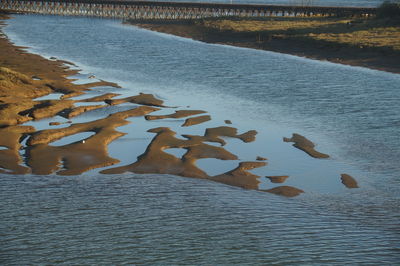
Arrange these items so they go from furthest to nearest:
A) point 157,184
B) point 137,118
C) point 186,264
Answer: point 137,118 → point 157,184 → point 186,264

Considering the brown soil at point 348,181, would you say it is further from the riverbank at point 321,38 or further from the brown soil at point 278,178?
the riverbank at point 321,38

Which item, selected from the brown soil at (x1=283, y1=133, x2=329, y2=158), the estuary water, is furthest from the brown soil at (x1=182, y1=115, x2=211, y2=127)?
the brown soil at (x1=283, y1=133, x2=329, y2=158)

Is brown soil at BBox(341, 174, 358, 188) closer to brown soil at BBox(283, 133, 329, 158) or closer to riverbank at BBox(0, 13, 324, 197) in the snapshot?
riverbank at BBox(0, 13, 324, 197)

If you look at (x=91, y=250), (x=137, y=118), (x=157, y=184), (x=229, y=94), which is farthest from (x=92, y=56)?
(x=91, y=250)

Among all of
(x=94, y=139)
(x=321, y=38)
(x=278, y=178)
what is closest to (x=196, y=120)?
(x=94, y=139)

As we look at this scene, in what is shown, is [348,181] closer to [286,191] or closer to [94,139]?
[286,191]

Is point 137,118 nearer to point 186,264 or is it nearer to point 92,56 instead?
point 186,264
